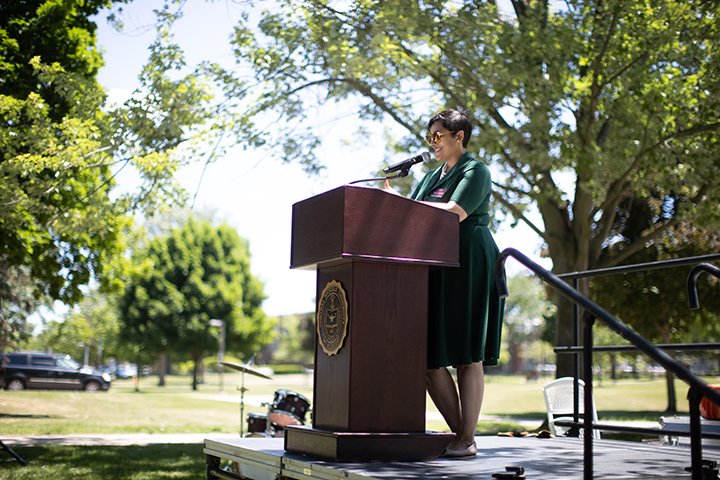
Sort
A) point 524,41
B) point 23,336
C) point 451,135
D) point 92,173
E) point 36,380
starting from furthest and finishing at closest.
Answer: point 36,380 < point 23,336 < point 92,173 < point 524,41 < point 451,135

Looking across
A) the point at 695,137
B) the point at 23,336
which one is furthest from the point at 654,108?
the point at 23,336

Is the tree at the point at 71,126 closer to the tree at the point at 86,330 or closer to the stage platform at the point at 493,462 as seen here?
the stage platform at the point at 493,462

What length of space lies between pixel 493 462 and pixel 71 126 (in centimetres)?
883

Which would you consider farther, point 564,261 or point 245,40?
point 564,261

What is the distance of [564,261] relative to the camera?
15.2 meters

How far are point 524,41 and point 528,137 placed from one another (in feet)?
6.64

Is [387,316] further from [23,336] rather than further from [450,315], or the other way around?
[23,336]

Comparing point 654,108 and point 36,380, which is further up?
point 654,108

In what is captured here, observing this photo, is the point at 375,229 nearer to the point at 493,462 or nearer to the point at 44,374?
the point at 493,462

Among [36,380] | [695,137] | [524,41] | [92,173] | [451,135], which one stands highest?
[524,41]

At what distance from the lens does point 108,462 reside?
11.6 meters

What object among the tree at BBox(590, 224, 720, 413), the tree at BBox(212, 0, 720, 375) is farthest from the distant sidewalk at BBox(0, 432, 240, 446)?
the tree at BBox(590, 224, 720, 413)

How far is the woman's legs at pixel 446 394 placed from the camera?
465 cm

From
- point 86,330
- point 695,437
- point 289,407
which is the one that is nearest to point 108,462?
point 289,407
